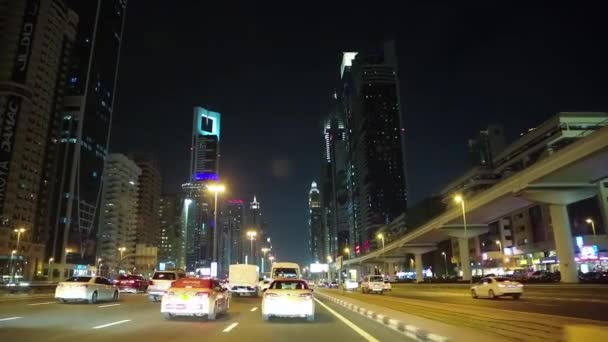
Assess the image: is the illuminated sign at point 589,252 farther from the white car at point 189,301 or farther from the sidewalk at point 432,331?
the white car at point 189,301

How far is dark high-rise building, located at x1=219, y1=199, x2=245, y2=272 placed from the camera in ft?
491

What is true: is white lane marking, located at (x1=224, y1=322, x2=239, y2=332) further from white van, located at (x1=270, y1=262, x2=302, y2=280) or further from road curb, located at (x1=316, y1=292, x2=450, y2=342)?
white van, located at (x1=270, y1=262, x2=302, y2=280)

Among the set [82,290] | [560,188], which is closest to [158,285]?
[82,290]

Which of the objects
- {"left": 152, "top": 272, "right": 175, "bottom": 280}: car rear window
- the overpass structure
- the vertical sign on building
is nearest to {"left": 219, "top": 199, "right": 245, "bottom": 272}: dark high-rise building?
the vertical sign on building

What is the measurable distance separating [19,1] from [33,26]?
7.39 m

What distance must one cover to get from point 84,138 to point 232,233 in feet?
188

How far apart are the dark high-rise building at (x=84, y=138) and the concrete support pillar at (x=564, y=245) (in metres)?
125

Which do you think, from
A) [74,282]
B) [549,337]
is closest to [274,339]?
[549,337]

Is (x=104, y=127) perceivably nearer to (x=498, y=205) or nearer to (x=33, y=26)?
(x=33, y=26)

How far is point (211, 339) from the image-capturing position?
459 inches

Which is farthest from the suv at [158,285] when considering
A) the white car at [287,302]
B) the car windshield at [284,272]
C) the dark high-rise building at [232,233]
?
the dark high-rise building at [232,233]

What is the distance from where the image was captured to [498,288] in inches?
1318

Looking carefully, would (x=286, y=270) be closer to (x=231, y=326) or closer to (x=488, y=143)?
(x=231, y=326)

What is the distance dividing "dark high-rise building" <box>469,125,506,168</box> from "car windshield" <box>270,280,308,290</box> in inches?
5266
